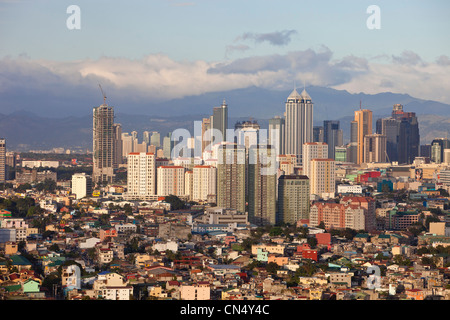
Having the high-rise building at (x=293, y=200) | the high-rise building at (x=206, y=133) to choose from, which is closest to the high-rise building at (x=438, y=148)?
the high-rise building at (x=206, y=133)

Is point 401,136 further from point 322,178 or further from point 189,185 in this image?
point 189,185

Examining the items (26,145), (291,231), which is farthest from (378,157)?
(291,231)

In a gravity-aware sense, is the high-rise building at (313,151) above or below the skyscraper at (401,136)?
below

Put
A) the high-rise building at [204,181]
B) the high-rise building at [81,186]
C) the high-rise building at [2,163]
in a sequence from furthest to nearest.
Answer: the high-rise building at [2,163]
the high-rise building at [81,186]
the high-rise building at [204,181]

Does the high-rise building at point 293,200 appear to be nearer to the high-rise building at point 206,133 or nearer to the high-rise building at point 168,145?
the high-rise building at point 206,133

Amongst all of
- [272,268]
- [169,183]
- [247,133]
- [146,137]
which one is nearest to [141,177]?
[169,183]
